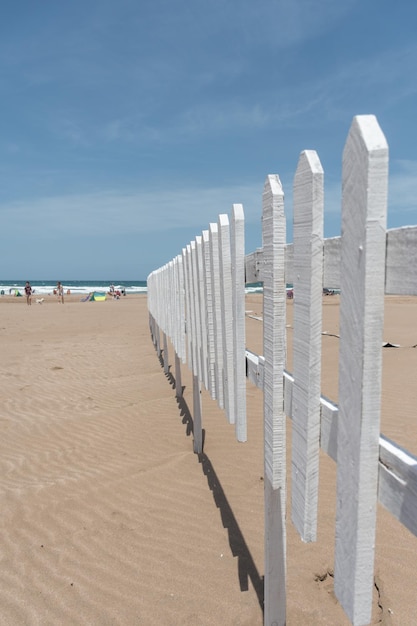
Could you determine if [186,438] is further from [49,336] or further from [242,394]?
[49,336]

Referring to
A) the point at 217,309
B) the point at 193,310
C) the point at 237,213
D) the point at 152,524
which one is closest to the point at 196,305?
the point at 193,310

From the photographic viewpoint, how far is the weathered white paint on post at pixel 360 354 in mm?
958

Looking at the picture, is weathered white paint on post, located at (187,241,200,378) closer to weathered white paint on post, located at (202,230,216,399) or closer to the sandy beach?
weathered white paint on post, located at (202,230,216,399)

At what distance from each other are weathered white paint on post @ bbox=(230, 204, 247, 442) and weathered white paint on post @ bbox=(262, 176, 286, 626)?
324 millimetres

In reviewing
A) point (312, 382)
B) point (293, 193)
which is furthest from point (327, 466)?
point (293, 193)

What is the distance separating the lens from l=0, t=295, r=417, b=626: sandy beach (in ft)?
7.61

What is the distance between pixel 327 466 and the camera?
149 inches

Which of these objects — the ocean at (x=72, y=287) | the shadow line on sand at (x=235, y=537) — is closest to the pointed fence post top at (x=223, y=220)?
the shadow line on sand at (x=235, y=537)

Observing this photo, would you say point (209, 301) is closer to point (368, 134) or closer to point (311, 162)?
point (311, 162)

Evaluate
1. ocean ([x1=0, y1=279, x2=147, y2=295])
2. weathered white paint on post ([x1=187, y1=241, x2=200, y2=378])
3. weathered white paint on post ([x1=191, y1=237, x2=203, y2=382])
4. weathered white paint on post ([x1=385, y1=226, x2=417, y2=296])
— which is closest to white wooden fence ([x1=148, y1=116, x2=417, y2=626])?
weathered white paint on post ([x1=385, y1=226, x2=417, y2=296])

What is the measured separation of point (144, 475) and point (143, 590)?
52.3 inches

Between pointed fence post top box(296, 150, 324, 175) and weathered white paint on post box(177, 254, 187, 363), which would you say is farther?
weathered white paint on post box(177, 254, 187, 363)

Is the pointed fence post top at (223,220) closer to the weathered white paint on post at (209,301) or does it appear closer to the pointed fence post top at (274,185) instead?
the weathered white paint on post at (209,301)

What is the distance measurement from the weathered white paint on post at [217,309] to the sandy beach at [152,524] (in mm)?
1074
